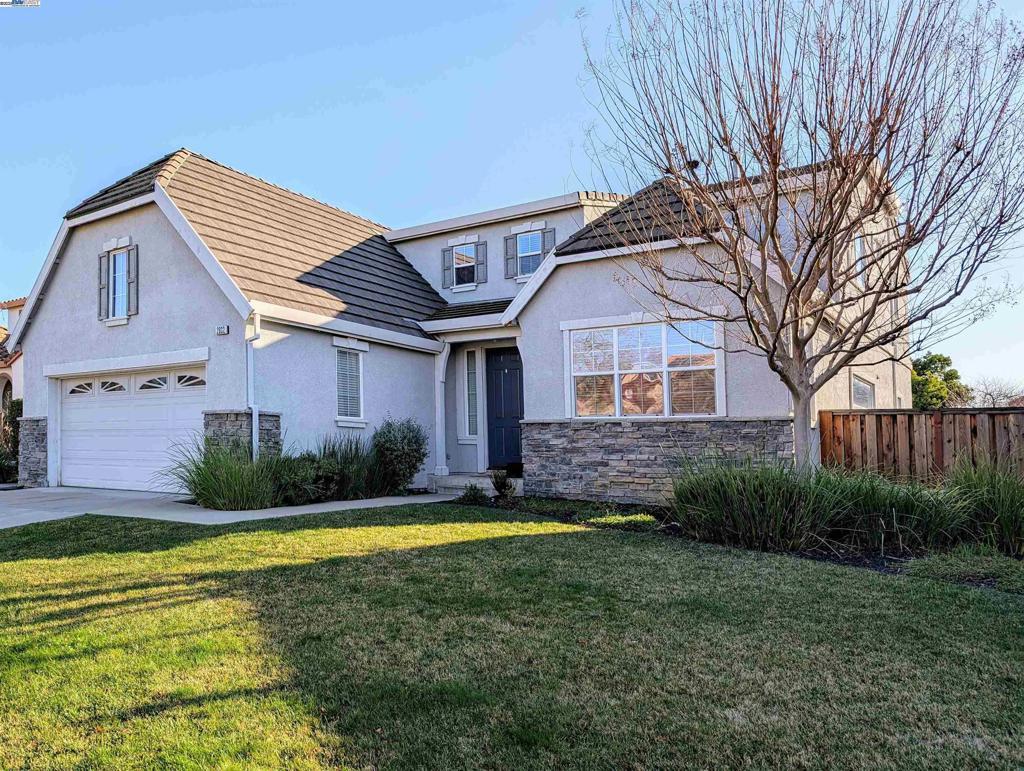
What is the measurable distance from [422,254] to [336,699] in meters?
14.5

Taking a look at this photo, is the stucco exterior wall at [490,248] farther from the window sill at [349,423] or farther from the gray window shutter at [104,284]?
the gray window shutter at [104,284]

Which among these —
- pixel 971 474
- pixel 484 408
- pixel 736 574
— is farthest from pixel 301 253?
pixel 971 474

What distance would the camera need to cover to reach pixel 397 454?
12.9 metres

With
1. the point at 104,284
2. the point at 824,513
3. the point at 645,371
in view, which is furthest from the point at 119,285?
the point at 824,513

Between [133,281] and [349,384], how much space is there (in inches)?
169

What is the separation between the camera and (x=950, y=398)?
23047 mm

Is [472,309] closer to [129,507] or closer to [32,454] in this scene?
[129,507]

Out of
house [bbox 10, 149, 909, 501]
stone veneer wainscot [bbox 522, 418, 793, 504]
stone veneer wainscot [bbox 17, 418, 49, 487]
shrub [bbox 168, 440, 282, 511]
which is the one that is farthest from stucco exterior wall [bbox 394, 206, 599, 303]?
stone veneer wainscot [bbox 17, 418, 49, 487]

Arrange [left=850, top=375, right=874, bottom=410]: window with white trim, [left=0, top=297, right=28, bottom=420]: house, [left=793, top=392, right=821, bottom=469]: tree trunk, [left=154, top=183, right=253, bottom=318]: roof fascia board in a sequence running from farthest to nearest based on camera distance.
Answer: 1. [left=0, top=297, right=28, bottom=420]: house
2. [left=850, top=375, right=874, bottom=410]: window with white trim
3. [left=154, top=183, right=253, bottom=318]: roof fascia board
4. [left=793, top=392, right=821, bottom=469]: tree trunk

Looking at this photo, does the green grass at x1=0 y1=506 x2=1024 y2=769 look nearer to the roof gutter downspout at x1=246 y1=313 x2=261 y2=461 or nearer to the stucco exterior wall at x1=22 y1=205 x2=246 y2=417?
the roof gutter downspout at x1=246 y1=313 x2=261 y2=461

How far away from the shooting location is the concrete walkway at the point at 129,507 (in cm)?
956

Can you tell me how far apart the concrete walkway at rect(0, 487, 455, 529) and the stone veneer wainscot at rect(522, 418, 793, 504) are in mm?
1843

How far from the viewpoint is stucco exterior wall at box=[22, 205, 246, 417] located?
11.7m

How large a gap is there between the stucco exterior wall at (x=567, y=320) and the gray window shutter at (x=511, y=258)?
3040mm
